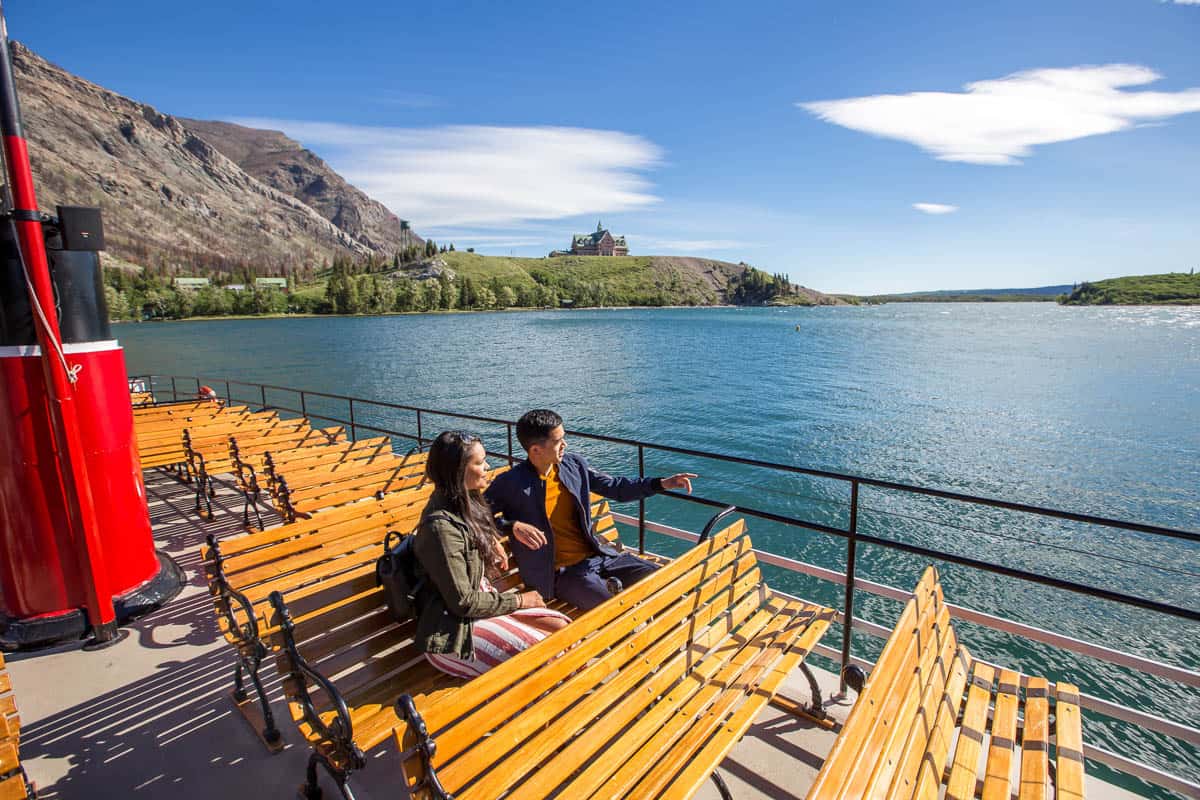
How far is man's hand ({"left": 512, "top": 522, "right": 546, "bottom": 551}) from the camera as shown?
3461mm

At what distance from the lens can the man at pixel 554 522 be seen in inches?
138

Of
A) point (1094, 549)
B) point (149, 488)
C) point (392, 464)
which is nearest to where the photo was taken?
point (392, 464)

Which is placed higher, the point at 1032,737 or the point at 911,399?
the point at 1032,737

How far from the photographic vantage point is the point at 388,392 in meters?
42.3

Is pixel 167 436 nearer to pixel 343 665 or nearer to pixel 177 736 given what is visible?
pixel 177 736

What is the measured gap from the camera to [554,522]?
371 cm

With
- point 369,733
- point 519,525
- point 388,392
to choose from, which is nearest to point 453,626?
point 369,733

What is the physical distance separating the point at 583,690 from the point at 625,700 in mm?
237

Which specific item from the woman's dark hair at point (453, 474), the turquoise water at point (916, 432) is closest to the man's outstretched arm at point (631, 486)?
the woman's dark hair at point (453, 474)

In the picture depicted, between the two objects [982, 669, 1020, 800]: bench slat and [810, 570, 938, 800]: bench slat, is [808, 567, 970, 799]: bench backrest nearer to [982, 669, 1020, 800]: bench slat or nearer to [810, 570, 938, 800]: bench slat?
[810, 570, 938, 800]: bench slat

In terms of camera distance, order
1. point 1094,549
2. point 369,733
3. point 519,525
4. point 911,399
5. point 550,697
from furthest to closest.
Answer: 1. point 911,399
2. point 1094,549
3. point 519,525
4. point 369,733
5. point 550,697

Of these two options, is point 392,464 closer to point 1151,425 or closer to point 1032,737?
point 1032,737

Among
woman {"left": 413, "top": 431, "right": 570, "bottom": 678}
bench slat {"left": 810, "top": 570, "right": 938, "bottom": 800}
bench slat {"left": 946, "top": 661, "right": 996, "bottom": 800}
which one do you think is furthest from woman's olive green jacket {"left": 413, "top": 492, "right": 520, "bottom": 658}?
bench slat {"left": 946, "top": 661, "right": 996, "bottom": 800}

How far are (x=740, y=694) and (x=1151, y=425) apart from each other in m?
37.8
